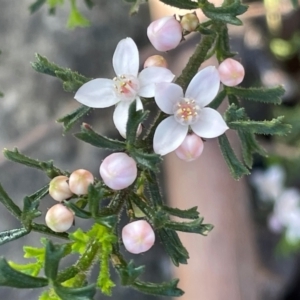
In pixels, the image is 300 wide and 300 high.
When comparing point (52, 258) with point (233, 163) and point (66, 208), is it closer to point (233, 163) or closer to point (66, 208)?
point (66, 208)

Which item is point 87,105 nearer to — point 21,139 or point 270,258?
point 21,139

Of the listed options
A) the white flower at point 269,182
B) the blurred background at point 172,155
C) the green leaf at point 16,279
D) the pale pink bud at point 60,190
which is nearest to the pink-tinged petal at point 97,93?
the pale pink bud at point 60,190

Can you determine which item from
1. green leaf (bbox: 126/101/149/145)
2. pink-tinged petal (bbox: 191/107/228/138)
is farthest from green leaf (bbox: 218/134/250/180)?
green leaf (bbox: 126/101/149/145)

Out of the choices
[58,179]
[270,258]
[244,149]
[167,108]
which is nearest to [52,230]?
[58,179]

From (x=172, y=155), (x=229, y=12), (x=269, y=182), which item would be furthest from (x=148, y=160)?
(x=269, y=182)

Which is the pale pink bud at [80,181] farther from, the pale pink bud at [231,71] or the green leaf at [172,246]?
the pale pink bud at [231,71]
